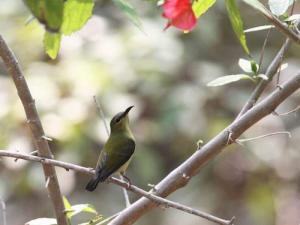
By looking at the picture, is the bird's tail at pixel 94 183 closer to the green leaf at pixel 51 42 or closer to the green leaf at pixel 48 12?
the green leaf at pixel 51 42

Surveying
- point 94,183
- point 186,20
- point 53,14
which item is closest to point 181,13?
point 186,20

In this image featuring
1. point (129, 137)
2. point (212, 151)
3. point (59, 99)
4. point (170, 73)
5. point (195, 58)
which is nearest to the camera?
point (212, 151)

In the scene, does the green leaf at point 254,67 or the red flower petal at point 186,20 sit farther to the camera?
the green leaf at point 254,67

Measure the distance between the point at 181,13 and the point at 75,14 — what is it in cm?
18

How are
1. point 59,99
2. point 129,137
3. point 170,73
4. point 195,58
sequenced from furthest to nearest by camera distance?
point 195,58
point 170,73
point 59,99
point 129,137

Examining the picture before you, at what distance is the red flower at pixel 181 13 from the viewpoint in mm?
792

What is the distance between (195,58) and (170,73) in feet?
0.94

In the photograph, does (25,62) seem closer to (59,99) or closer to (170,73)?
(59,99)

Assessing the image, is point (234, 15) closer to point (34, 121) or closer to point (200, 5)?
point (200, 5)

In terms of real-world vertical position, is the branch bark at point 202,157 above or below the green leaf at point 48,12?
below

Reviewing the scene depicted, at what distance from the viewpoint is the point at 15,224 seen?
3334 millimetres

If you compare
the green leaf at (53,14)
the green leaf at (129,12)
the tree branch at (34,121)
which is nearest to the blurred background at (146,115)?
the tree branch at (34,121)

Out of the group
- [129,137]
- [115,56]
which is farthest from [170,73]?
[129,137]

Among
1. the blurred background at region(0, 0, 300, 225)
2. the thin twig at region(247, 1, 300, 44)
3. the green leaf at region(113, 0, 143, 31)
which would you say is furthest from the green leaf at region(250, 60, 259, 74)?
the blurred background at region(0, 0, 300, 225)
